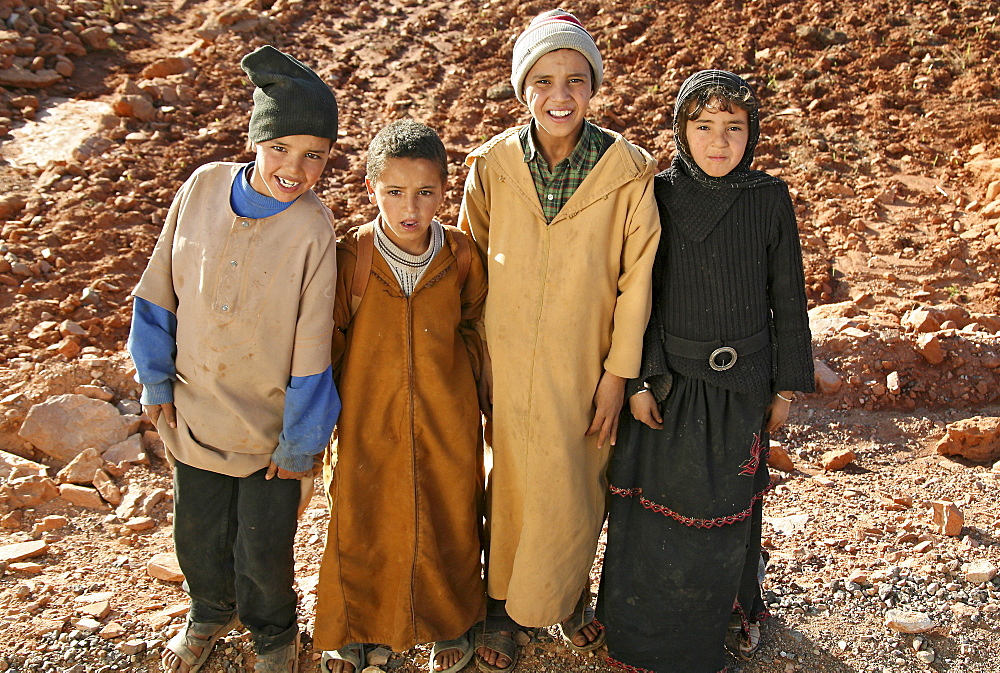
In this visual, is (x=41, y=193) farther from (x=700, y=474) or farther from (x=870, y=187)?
(x=870, y=187)

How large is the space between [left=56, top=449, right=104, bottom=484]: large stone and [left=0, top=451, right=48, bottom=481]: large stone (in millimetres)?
78

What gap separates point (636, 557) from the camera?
2.43 m

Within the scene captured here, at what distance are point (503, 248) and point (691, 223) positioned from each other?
505 mm

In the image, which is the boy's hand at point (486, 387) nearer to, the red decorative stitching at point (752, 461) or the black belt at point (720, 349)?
the black belt at point (720, 349)

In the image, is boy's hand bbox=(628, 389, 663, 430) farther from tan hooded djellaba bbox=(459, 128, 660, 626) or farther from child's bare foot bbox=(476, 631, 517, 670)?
child's bare foot bbox=(476, 631, 517, 670)

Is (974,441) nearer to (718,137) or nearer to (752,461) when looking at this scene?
(752,461)

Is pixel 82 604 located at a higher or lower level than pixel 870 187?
lower

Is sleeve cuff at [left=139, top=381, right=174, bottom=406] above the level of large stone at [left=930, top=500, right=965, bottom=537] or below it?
above

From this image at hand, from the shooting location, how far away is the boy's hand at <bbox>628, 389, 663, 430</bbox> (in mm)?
2316

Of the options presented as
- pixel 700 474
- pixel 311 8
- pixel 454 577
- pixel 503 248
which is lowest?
pixel 454 577

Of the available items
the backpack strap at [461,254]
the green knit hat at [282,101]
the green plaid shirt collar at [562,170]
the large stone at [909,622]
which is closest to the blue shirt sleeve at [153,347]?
the green knit hat at [282,101]

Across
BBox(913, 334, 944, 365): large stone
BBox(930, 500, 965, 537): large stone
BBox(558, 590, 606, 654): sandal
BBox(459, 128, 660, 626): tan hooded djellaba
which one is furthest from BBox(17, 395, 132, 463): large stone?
BBox(913, 334, 944, 365): large stone

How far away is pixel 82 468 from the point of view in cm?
344

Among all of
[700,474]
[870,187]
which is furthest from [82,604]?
[870,187]
